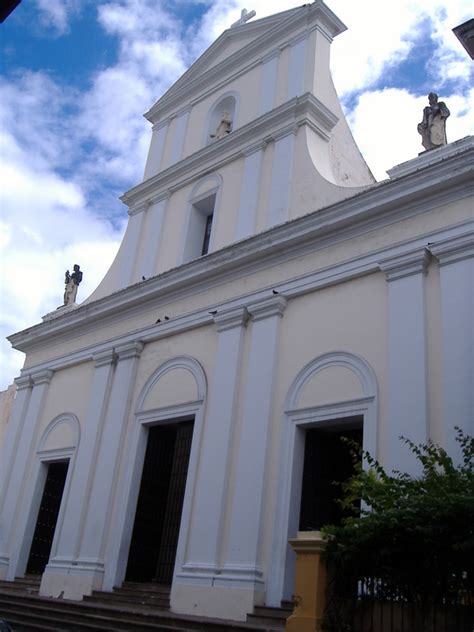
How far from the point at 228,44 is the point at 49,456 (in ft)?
36.0

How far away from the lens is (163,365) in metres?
A: 14.6

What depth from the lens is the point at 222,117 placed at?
17.2m

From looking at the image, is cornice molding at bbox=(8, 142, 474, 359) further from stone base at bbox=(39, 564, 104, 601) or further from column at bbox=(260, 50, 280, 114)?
stone base at bbox=(39, 564, 104, 601)

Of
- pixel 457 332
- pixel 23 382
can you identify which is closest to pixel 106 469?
pixel 23 382

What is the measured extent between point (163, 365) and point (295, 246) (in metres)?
3.84

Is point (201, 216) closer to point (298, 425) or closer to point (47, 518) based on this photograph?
point (298, 425)

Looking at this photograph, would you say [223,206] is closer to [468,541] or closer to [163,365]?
[163,365]

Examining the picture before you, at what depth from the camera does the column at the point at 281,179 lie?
13.8m

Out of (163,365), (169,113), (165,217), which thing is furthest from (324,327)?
(169,113)

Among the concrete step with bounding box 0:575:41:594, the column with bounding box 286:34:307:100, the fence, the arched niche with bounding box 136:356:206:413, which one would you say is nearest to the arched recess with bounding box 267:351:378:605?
the arched niche with bounding box 136:356:206:413

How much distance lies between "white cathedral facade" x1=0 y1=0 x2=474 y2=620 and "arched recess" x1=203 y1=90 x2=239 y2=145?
81 millimetres

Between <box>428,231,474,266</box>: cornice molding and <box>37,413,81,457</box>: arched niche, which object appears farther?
<box>37,413,81,457</box>: arched niche

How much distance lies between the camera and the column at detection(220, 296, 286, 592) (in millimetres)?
11016

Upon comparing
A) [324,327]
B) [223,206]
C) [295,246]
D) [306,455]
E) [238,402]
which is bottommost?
[306,455]
